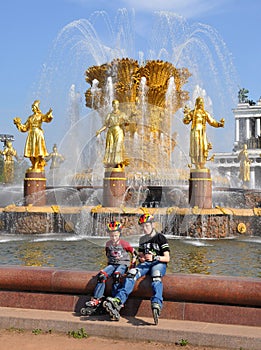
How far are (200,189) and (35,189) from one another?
5.63m

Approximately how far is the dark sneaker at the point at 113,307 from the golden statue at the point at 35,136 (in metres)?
12.1

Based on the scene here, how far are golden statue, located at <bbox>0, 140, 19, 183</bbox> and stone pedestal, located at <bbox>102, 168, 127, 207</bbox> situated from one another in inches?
537

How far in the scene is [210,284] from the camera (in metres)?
4.99

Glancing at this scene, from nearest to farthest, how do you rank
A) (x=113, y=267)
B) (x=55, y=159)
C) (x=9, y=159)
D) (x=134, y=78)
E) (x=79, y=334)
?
(x=79, y=334)
(x=113, y=267)
(x=134, y=78)
(x=55, y=159)
(x=9, y=159)

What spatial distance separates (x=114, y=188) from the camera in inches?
581

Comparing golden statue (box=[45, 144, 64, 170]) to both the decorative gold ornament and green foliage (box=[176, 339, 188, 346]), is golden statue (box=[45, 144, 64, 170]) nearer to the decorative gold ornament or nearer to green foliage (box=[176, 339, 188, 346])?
the decorative gold ornament

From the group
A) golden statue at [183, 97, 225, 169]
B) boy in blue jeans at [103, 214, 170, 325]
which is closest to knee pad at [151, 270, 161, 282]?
boy in blue jeans at [103, 214, 170, 325]

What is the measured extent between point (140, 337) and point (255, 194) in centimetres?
1455

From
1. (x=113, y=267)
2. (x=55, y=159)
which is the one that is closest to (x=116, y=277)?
(x=113, y=267)

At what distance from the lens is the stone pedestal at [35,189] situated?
53.3ft

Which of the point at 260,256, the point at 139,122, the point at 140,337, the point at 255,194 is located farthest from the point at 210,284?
the point at 139,122

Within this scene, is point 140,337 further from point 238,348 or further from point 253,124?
point 253,124

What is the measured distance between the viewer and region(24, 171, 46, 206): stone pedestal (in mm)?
16250

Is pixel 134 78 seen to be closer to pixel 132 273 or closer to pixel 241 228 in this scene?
pixel 241 228
